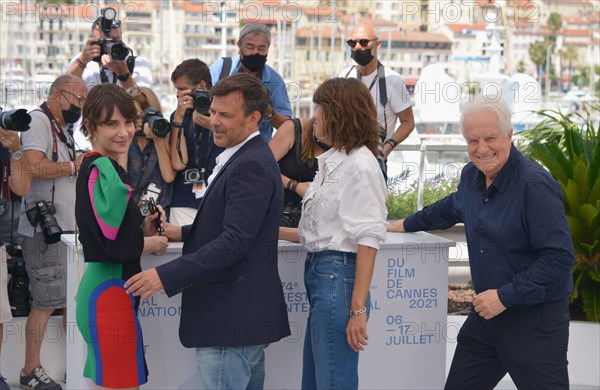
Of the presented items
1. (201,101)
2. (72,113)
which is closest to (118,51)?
(72,113)

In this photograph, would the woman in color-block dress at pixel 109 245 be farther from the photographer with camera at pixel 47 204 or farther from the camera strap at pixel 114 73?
the camera strap at pixel 114 73

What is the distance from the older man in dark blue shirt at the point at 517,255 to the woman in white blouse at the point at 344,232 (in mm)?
412

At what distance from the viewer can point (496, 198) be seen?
376cm

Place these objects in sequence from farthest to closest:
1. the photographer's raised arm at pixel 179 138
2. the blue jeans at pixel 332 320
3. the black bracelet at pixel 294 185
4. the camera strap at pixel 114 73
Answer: the camera strap at pixel 114 73 → the photographer's raised arm at pixel 179 138 → the black bracelet at pixel 294 185 → the blue jeans at pixel 332 320

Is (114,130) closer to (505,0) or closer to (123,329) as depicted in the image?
(123,329)

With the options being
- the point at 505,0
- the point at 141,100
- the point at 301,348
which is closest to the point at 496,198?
the point at 301,348

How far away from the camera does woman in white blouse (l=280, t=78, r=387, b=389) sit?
12.1 ft

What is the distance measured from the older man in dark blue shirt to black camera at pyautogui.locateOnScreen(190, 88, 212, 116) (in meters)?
1.80

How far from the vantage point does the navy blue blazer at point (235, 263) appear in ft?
11.5

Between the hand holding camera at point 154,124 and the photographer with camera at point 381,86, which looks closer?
the hand holding camera at point 154,124

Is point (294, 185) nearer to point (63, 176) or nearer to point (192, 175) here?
point (192, 175)

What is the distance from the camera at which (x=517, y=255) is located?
369 centimetres

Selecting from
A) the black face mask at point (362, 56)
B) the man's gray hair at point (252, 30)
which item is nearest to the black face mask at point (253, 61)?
the man's gray hair at point (252, 30)

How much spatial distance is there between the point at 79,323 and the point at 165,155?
175 centimetres
